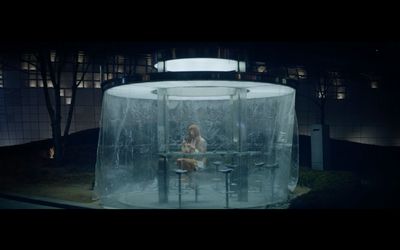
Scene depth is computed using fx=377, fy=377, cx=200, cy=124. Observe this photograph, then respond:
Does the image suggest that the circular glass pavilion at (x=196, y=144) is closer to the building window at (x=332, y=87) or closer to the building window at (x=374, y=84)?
the building window at (x=332, y=87)

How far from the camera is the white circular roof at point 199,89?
697 cm

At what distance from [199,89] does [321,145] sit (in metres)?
4.84

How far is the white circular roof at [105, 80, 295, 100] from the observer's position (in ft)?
22.9

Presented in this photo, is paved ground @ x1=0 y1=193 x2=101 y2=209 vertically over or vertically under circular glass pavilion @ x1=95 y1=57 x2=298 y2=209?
under

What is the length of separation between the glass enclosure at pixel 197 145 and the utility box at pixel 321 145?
2.89m

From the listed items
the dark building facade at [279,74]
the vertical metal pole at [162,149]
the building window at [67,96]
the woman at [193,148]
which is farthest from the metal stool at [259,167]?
the building window at [67,96]

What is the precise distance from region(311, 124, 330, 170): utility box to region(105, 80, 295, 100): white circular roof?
338 centimetres

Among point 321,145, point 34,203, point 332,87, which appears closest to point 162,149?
point 34,203

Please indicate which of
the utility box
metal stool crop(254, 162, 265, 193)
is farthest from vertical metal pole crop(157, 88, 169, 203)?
the utility box

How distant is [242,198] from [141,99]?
125 inches

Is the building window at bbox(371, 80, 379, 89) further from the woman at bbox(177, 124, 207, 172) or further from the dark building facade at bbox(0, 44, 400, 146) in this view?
the woman at bbox(177, 124, 207, 172)

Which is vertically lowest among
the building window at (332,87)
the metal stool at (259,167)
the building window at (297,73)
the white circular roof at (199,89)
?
the metal stool at (259,167)

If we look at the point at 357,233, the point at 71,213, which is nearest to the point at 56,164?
the point at 71,213

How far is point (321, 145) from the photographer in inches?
441
